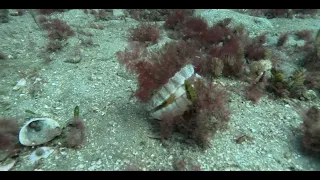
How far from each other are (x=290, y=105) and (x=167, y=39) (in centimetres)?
365

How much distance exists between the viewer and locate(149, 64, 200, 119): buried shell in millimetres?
3291

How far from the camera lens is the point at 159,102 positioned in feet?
11.1

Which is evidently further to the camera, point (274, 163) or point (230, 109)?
point (230, 109)

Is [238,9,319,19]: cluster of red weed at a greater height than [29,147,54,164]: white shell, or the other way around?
[238,9,319,19]: cluster of red weed

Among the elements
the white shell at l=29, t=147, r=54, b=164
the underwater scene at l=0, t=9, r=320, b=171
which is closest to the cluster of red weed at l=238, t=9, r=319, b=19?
the underwater scene at l=0, t=9, r=320, b=171

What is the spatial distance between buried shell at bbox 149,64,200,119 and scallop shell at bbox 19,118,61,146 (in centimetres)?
149

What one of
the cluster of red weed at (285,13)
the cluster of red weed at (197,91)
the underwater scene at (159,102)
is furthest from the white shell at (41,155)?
the cluster of red weed at (285,13)

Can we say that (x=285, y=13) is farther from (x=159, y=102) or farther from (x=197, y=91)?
(x=159, y=102)

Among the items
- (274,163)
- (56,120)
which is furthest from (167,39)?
(274,163)

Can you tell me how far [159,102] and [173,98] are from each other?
0.75ft

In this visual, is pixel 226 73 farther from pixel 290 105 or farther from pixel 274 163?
pixel 274 163

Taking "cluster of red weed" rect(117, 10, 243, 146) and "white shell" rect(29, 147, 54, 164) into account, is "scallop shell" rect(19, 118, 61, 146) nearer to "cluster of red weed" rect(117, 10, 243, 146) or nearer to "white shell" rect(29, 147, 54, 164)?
"white shell" rect(29, 147, 54, 164)
